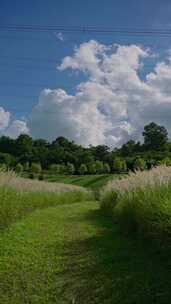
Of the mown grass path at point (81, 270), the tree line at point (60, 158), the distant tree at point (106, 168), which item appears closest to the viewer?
the mown grass path at point (81, 270)

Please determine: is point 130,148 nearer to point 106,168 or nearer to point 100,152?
point 100,152

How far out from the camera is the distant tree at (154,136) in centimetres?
6023

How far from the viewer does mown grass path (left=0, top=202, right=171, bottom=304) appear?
2326mm

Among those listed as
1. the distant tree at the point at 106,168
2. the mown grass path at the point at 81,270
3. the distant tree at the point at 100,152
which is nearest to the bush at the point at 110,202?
the mown grass path at the point at 81,270

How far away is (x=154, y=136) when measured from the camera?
63406 mm

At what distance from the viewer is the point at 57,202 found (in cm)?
1172

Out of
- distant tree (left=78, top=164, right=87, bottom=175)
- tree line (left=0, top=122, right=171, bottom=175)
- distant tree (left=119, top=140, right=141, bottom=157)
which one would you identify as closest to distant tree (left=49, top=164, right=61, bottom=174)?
tree line (left=0, top=122, right=171, bottom=175)

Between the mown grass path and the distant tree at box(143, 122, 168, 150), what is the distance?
2212 inches

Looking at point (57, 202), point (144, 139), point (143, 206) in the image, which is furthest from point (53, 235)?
point (144, 139)

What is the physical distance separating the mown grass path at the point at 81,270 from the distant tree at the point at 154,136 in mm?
56196

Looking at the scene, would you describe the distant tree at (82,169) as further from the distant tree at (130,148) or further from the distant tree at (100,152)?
the distant tree at (130,148)

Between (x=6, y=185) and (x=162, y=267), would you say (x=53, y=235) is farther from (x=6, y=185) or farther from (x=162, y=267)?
(x=162, y=267)

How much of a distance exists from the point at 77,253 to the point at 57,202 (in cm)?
815

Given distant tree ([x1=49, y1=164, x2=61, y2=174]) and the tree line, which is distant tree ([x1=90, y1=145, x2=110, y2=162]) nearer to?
the tree line
